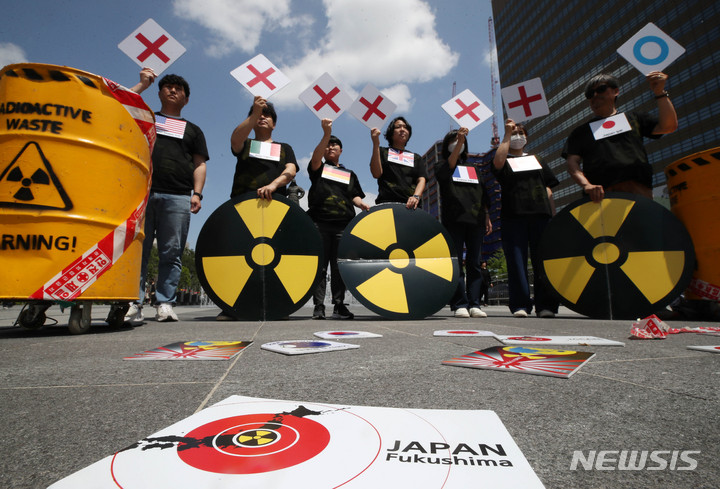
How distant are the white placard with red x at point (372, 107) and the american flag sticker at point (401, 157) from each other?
1.27ft

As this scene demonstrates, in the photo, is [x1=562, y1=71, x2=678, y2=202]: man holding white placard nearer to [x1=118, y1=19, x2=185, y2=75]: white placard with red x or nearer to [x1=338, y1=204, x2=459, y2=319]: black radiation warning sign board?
[x1=338, y1=204, x2=459, y2=319]: black radiation warning sign board

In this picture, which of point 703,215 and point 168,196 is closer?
point 703,215

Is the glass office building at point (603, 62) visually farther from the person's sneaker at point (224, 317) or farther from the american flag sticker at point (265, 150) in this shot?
the person's sneaker at point (224, 317)

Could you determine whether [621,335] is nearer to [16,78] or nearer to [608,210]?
[608,210]

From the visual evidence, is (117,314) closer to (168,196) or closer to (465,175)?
(168,196)

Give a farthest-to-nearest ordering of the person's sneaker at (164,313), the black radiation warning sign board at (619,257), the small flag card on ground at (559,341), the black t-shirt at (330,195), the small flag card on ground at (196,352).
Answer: the black t-shirt at (330,195) → the person's sneaker at (164,313) → the black radiation warning sign board at (619,257) → the small flag card on ground at (559,341) → the small flag card on ground at (196,352)

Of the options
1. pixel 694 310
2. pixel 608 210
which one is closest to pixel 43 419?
pixel 608 210

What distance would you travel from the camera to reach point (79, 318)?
2.31 meters

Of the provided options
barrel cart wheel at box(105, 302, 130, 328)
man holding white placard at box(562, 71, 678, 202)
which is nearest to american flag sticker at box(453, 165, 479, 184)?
man holding white placard at box(562, 71, 678, 202)

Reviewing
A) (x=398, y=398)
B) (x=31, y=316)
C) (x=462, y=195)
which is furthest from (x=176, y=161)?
(x=398, y=398)

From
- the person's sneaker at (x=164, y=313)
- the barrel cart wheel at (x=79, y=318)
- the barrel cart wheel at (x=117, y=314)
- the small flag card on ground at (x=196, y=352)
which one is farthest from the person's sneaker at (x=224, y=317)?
the small flag card on ground at (x=196, y=352)

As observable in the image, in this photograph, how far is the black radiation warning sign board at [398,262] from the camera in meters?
3.50

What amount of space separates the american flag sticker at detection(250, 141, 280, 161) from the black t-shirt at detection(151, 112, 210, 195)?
1.57 ft

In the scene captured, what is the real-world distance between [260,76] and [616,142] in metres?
3.65
